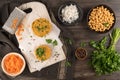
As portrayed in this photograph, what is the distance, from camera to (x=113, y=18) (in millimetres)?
1438

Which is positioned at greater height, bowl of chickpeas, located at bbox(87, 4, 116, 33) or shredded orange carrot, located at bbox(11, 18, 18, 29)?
bowl of chickpeas, located at bbox(87, 4, 116, 33)

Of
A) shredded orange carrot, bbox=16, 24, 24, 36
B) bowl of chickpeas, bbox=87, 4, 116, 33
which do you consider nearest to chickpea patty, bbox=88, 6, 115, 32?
bowl of chickpeas, bbox=87, 4, 116, 33

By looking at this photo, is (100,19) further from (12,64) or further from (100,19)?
(12,64)

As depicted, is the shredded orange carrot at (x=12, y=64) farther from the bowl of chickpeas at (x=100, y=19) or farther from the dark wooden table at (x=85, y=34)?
the bowl of chickpeas at (x=100, y=19)

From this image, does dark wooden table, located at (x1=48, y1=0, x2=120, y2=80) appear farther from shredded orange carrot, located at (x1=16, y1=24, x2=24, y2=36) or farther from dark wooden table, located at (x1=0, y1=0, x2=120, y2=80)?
shredded orange carrot, located at (x1=16, y1=24, x2=24, y2=36)

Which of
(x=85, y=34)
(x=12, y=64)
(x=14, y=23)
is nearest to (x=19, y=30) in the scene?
(x=14, y=23)

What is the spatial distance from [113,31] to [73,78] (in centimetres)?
28

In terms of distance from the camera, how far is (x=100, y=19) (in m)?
1.43

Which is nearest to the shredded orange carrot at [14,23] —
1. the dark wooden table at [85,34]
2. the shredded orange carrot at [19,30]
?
the shredded orange carrot at [19,30]

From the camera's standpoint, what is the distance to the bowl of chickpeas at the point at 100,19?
1430mm

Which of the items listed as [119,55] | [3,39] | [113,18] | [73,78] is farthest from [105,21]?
[3,39]

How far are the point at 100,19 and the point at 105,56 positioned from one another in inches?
6.7

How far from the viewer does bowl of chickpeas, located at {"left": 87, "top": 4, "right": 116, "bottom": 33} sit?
1.43m

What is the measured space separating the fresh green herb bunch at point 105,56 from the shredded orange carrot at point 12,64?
33 centimetres
